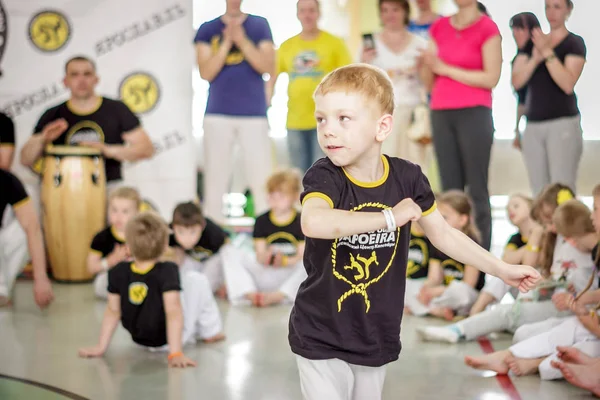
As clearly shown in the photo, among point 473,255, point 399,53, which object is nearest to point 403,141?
point 399,53

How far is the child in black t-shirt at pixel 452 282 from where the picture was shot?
443 cm

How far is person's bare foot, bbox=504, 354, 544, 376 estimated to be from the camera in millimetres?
3355

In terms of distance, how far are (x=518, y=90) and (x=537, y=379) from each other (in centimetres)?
271

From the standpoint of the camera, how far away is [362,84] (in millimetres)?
1945

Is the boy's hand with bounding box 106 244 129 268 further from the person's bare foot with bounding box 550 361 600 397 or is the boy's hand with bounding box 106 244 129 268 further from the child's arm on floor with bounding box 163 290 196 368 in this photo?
the person's bare foot with bounding box 550 361 600 397

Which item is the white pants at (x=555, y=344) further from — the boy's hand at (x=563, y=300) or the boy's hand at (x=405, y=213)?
the boy's hand at (x=405, y=213)

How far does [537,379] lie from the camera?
3.33 m

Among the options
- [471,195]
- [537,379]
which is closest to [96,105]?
[471,195]

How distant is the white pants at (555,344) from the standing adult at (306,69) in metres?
2.57

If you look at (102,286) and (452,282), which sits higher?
Result: (452,282)

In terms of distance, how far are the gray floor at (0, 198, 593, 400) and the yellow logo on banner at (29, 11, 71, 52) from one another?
2.26 meters

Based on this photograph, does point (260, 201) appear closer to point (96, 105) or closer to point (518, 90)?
point (96, 105)

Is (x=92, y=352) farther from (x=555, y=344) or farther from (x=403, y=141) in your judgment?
(x=403, y=141)

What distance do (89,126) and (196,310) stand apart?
2332 mm
